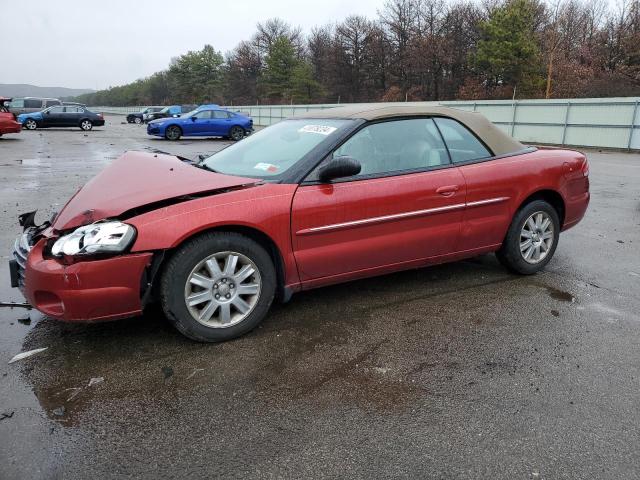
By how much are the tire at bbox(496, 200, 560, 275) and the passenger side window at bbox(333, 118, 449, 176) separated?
95 centimetres

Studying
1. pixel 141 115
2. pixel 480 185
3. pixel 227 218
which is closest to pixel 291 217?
pixel 227 218

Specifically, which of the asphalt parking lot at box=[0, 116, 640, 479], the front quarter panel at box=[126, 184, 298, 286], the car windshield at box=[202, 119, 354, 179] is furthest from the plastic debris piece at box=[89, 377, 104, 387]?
the car windshield at box=[202, 119, 354, 179]

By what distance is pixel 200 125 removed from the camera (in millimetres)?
23844

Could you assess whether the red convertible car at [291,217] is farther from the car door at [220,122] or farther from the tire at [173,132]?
the car door at [220,122]

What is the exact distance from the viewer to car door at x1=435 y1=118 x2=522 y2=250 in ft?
13.4

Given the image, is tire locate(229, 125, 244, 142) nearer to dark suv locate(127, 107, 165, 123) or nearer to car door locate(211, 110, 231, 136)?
car door locate(211, 110, 231, 136)

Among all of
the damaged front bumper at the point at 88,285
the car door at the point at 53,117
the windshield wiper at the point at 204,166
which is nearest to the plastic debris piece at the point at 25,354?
the damaged front bumper at the point at 88,285

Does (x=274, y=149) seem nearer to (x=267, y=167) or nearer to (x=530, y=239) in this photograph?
(x=267, y=167)

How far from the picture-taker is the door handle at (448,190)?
153 inches

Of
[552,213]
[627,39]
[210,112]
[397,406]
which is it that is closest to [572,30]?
[627,39]

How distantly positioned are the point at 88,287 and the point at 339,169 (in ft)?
5.57

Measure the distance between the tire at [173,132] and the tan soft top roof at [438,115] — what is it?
20400mm

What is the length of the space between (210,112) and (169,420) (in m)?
23.1

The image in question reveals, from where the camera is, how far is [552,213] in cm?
457
